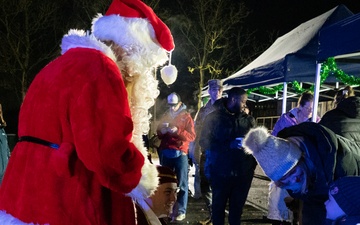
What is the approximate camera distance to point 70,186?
5.99ft

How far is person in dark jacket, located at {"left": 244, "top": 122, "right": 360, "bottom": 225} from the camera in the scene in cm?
205

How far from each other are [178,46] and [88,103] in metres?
24.0

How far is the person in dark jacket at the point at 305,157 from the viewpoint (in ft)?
6.73

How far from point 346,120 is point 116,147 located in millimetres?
1513

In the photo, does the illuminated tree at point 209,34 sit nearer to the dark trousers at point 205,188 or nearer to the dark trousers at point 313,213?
the dark trousers at point 205,188

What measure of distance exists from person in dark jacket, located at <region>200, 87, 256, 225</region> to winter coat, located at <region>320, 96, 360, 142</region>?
2066 millimetres

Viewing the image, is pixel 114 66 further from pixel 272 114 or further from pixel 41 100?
pixel 272 114

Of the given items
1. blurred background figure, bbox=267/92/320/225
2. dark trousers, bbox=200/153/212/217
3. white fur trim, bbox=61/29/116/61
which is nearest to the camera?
white fur trim, bbox=61/29/116/61

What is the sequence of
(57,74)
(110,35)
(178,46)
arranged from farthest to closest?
1. (178,46)
2. (110,35)
3. (57,74)

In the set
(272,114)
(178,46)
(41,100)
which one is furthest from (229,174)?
(178,46)

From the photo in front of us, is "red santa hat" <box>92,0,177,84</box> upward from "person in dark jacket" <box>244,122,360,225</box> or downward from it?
upward

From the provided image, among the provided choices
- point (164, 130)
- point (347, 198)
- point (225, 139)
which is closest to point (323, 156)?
point (347, 198)

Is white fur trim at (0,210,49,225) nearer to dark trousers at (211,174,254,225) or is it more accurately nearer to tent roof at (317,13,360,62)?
dark trousers at (211,174,254,225)

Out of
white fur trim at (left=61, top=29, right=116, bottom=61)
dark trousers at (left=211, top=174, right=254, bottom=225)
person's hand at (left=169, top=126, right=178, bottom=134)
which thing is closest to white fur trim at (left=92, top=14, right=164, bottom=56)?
white fur trim at (left=61, top=29, right=116, bottom=61)
